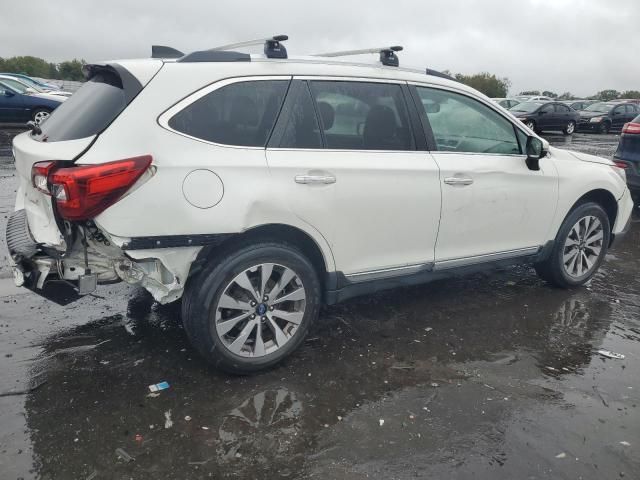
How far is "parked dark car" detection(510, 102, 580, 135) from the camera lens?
22641 mm

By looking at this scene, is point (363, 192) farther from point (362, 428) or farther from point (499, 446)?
point (499, 446)

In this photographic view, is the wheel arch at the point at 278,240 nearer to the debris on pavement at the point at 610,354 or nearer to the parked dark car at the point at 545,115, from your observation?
the debris on pavement at the point at 610,354

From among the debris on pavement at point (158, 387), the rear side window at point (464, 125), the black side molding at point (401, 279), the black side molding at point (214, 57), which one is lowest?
the debris on pavement at point (158, 387)

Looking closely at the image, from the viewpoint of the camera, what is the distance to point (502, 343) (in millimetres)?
3814

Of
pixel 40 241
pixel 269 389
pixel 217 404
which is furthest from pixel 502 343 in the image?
pixel 40 241

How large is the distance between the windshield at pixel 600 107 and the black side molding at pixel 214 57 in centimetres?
2785

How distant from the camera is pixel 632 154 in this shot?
7.79 meters

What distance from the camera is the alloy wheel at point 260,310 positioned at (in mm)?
3045

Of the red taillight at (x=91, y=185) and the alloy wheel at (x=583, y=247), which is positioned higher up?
the red taillight at (x=91, y=185)

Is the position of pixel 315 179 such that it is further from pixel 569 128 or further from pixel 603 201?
pixel 569 128

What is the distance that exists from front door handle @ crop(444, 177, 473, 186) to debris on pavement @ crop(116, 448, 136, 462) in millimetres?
2609

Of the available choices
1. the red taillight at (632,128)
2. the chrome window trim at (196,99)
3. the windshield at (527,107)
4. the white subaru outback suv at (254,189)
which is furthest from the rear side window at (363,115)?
the windshield at (527,107)

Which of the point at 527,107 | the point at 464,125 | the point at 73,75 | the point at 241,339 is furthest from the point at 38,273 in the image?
the point at 73,75

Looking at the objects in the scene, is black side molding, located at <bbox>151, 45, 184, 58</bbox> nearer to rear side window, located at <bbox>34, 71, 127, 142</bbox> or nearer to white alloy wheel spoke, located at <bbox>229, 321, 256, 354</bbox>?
rear side window, located at <bbox>34, 71, 127, 142</bbox>
